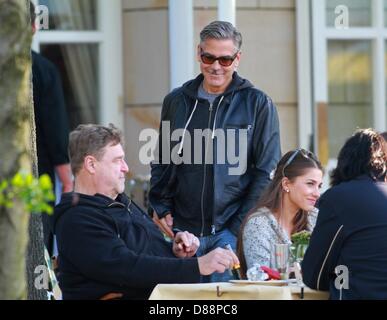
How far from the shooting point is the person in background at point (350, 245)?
230 inches

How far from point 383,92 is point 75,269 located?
5.32 metres

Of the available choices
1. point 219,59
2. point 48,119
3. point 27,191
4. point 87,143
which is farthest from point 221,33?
point 27,191

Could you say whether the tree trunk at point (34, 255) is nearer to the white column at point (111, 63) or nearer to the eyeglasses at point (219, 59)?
the eyeglasses at point (219, 59)

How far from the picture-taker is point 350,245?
589cm

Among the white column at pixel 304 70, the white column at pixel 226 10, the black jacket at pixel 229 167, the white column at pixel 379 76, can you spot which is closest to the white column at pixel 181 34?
the white column at pixel 226 10

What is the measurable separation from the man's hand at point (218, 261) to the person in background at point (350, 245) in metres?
0.33

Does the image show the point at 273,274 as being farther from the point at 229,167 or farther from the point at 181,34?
the point at 181,34

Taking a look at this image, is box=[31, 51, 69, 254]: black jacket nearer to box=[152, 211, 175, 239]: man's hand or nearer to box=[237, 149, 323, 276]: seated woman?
box=[152, 211, 175, 239]: man's hand

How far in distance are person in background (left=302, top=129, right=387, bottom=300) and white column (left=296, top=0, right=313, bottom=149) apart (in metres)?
4.64

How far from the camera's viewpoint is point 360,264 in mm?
5871

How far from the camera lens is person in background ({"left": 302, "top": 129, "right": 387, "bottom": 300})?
5.85 metres

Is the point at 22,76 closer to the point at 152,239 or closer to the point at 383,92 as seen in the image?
the point at 152,239

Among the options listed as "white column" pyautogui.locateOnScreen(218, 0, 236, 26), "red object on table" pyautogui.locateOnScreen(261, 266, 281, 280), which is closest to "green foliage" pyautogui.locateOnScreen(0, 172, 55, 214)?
"red object on table" pyautogui.locateOnScreen(261, 266, 281, 280)

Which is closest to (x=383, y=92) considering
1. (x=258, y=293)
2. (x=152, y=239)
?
(x=152, y=239)
